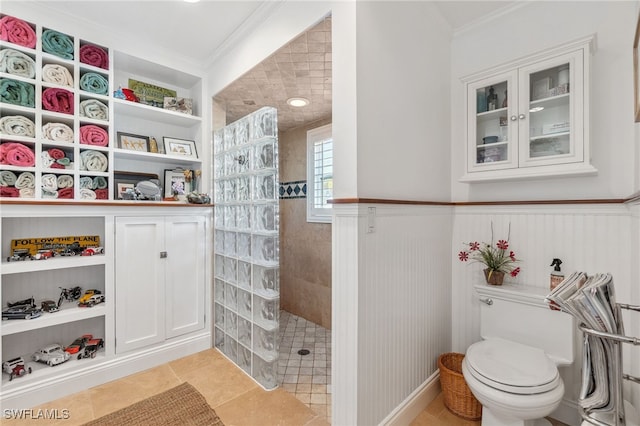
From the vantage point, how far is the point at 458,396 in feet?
5.59

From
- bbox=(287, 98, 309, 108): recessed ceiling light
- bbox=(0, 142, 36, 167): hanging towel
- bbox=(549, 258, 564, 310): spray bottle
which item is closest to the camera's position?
bbox=(549, 258, 564, 310): spray bottle

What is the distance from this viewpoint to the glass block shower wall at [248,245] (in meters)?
1.96

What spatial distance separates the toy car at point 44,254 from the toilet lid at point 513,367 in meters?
2.67

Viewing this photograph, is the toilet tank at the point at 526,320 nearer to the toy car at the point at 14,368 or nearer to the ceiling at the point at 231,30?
the ceiling at the point at 231,30

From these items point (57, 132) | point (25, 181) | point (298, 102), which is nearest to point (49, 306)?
point (25, 181)

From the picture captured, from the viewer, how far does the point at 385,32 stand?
5.04ft

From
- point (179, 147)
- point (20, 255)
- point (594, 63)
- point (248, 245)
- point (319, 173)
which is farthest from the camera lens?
point (319, 173)

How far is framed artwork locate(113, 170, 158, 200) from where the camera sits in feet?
7.61

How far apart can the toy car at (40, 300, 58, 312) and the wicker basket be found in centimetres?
260

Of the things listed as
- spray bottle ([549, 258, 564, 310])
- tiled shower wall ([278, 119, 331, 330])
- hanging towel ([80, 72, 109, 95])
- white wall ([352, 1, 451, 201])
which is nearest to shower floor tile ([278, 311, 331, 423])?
tiled shower wall ([278, 119, 331, 330])

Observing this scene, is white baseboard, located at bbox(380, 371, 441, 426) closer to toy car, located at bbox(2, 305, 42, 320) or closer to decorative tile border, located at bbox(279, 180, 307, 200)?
decorative tile border, located at bbox(279, 180, 307, 200)

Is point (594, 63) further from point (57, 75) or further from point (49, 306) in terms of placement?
point (49, 306)

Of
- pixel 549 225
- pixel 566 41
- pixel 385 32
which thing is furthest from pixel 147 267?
pixel 566 41

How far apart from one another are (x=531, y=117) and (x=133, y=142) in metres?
2.89
